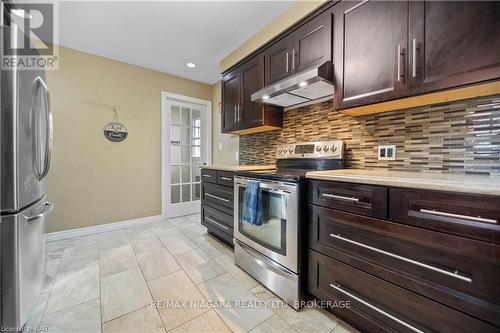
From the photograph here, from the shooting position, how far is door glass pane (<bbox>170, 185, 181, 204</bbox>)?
3.47 m

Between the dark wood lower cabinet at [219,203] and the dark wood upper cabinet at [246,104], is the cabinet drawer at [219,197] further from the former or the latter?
the dark wood upper cabinet at [246,104]

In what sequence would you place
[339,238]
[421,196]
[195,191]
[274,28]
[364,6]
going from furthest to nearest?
[195,191], [274,28], [364,6], [339,238], [421,196]

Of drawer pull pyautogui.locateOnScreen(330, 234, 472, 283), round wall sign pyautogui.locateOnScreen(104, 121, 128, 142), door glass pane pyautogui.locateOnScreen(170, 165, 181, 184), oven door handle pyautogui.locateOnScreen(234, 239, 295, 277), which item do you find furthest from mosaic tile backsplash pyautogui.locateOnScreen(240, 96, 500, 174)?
round wall sign pyautogui.locateOnScreen(104, 121, 128, 142)

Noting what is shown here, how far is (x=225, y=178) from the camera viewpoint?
2.23 meters

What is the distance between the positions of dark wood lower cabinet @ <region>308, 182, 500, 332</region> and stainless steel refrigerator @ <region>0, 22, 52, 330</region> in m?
1.78

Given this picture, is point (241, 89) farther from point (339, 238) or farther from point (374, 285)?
point (374, 285)

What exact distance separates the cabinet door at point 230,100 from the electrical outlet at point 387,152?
1.63 m

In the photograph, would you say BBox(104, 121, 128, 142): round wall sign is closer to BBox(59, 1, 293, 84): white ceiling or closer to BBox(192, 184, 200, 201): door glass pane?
BBox(59, 1, 293, 84): white ceiling

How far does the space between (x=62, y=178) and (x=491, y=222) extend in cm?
373

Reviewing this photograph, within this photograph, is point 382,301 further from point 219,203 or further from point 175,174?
point 175,174

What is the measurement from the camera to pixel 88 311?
1358 mm

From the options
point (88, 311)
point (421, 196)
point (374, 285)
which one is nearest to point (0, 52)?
point (88, 311)

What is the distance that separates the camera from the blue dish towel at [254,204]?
160 centimetres

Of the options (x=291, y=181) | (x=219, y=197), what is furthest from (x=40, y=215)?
(x=291, y=181)
